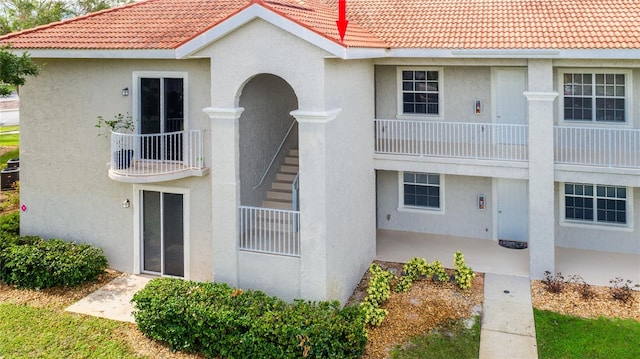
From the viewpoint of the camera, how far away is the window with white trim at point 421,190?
717 inches

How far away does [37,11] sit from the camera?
34.7m

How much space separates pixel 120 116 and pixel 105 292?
5017 mm

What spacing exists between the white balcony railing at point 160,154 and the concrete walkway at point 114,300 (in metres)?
3.26

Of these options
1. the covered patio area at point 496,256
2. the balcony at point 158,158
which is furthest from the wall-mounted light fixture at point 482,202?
the balcony at point 158,158

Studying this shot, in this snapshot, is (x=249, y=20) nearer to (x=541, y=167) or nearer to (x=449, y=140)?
(x=449, y=140)

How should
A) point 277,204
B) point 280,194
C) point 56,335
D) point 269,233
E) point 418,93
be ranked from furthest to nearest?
point 418,93 → point 280,194 → point 277,204 → point 269,233 → point 56,335

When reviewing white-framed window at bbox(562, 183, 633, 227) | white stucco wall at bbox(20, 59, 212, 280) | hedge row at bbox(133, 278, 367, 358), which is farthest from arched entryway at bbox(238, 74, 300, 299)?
white-framed window at bbox(562, 183, 633, 227)

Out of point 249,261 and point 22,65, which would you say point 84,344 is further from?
point 22,65

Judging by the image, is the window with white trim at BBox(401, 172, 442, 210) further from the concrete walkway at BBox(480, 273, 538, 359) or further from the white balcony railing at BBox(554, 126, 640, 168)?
the white balcony railing at BBox(554, 126, 640, 168)

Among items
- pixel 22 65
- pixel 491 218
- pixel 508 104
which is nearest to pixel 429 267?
pixel 491 218

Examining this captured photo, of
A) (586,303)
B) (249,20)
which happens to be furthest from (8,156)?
(586,303)

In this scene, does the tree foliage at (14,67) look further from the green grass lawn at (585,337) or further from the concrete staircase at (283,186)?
the green grass lawn at (585,337)

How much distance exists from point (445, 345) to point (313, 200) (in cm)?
445

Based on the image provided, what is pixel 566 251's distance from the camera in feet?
54.5
